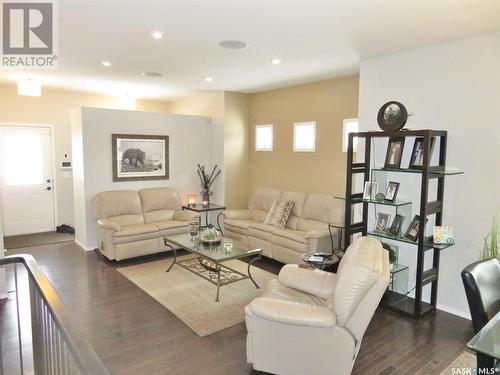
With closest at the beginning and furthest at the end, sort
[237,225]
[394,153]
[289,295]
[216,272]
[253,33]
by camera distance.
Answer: [289,295]
[253,33]
[394,153]
[216,272]
[237,225]

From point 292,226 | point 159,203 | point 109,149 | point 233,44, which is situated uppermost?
point 233,44

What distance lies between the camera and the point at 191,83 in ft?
18.9

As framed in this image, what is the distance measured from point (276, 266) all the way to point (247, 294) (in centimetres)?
113

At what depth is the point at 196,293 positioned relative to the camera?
4047mm

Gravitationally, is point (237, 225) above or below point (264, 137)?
below

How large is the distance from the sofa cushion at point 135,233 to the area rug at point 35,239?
1826 mm

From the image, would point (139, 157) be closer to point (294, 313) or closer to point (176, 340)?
point (176, 340)

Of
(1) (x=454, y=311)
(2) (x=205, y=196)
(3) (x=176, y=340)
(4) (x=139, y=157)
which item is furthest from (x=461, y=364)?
(4) (x=139, y=157)

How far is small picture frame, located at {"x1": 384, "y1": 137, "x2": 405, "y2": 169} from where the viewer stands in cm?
359

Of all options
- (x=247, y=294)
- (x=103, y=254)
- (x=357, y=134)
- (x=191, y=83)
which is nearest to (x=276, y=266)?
(x=247, y=294)

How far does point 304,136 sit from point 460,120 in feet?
8.95

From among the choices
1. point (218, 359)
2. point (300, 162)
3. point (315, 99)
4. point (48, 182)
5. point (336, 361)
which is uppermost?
point (315, 99)

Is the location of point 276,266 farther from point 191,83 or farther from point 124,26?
point 124,26

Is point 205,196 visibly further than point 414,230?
Yes
